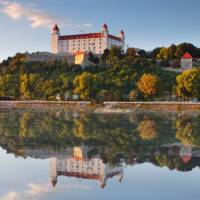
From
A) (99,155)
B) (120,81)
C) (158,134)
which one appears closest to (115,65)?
(120,81)

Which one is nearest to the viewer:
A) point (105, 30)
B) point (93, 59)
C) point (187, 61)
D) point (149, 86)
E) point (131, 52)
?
point (149, 86)

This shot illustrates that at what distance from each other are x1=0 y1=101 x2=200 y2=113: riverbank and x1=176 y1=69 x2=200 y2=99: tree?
9.87 feet

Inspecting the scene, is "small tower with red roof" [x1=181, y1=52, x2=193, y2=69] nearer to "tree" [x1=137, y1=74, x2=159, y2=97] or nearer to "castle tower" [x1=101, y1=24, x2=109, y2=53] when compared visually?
"tree" [x1=137, y1=74, x2=159, y2=97]

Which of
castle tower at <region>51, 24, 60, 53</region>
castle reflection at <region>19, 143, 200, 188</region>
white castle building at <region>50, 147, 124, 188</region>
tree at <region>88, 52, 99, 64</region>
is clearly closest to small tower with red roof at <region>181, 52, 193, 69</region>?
tree at <region>88, 52, 99, 64</region>

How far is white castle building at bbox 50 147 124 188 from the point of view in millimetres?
11166

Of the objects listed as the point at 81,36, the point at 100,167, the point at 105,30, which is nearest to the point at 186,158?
the point at 100,167

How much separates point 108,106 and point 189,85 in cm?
925

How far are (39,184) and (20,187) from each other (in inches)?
18.6

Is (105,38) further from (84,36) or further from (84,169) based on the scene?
(84,169)

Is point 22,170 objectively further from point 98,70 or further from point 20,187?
point 98,70

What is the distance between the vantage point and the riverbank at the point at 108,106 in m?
46.0

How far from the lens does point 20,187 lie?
998cm

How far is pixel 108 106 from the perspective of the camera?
5075 cm

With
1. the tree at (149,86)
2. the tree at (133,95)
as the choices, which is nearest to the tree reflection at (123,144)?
the tree at (133,95)
